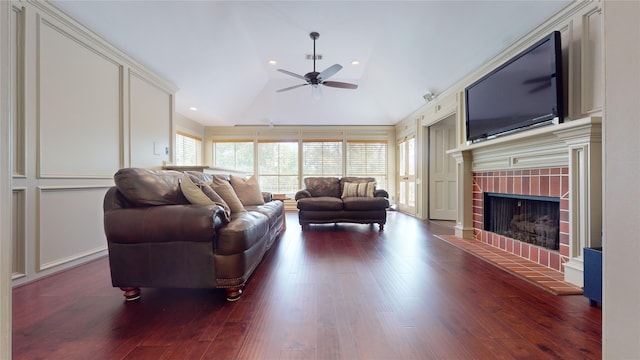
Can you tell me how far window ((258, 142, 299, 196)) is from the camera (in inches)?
291

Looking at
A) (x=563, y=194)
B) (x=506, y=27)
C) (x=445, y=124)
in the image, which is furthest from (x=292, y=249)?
(x=445, y=124)

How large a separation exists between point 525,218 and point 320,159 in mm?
5109

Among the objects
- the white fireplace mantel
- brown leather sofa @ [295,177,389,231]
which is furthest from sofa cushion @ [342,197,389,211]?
the white fireplace mantel

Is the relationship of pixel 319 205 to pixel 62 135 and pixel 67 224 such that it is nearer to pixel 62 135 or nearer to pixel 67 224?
pixel 67 224

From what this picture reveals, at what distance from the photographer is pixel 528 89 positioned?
2.48 meters

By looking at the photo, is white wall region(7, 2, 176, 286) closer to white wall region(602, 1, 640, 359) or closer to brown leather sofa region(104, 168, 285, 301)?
brown leather sofa region(104, 168, 285, 301)

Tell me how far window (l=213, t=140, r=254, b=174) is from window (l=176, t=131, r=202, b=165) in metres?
Result: 0.45

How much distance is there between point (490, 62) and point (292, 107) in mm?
4340

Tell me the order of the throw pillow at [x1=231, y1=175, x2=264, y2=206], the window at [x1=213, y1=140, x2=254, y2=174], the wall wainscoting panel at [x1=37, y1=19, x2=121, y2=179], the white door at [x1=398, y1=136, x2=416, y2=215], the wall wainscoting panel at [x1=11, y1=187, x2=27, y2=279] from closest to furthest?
1. the wall wainscoting panel at [x1=11, y1=187, x2=27, y2=279]
2. the wall wainscoting panel at [x1=37, y1=19, x2=121, y2=179]
3. the throw pillow at [x1=231, y1=175, x2=264, y2=206]
4. the white door at [x1=398, y1=136, x2=416, y2=215]
5. the window at [x1=213, y1=140, x2=254, y2=174]

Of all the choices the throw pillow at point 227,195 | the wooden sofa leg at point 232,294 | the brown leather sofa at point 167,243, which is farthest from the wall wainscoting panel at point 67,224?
the wooden sofa leg at point 232,294

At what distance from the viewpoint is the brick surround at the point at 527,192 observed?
2240 mm

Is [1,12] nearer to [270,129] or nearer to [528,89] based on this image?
[528,89]

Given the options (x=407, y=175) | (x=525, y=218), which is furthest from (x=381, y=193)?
(x=407, y=175)

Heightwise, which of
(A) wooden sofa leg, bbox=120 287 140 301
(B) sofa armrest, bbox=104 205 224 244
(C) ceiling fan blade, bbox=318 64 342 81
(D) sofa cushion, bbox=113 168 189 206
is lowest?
(A) wooden sofa leg, bbox=120 287 140 301
